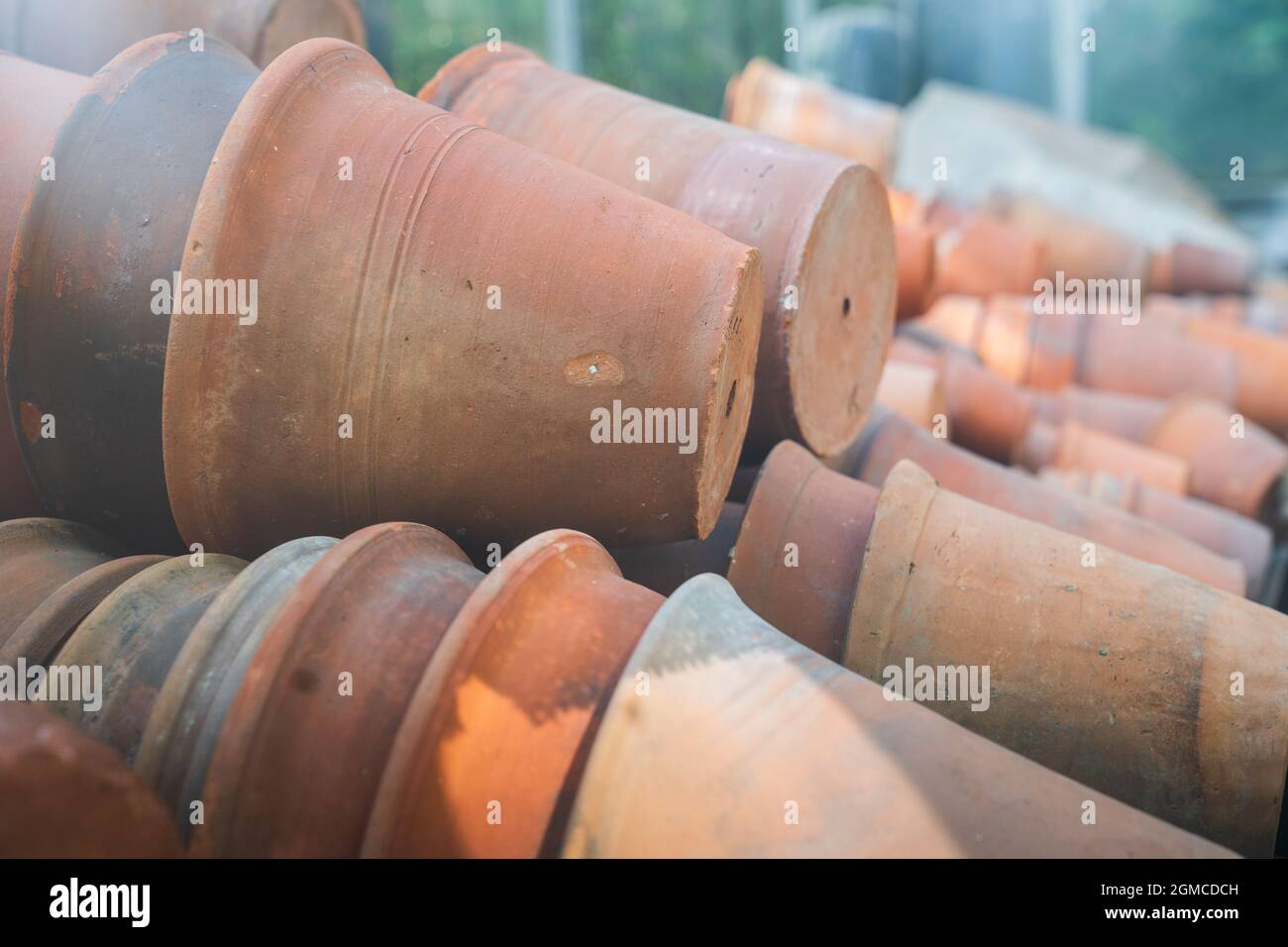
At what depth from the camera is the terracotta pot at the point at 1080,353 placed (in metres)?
5.33

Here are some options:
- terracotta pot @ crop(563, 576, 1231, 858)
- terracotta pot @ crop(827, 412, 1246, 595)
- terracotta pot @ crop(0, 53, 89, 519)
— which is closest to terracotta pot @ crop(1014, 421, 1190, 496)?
terracotta pot @ crop(827, 412, 1246, 595)

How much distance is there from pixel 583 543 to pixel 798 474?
0.71 meters

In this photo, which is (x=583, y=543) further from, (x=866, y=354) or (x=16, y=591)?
(x=866, y=354)

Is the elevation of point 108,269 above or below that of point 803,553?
above

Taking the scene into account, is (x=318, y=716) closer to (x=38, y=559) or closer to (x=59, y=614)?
(x=59, y=614)

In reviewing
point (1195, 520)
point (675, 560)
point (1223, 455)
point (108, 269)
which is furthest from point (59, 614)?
point (1223, 455)

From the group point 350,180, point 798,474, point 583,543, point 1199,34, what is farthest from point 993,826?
point 1199,34

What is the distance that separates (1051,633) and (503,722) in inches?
42.8

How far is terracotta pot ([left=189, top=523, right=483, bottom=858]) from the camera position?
1.36 m

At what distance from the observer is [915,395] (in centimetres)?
357

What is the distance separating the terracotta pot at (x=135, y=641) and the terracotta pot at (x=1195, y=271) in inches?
299

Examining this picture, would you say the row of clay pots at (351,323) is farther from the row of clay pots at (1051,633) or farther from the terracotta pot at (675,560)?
the row of clay pots at (1051,633)

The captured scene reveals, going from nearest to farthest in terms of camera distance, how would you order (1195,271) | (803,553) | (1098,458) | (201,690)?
(201,690) → (803,553) → (1098,458) → (1195,271)

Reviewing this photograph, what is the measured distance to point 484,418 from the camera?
1.83 meters
